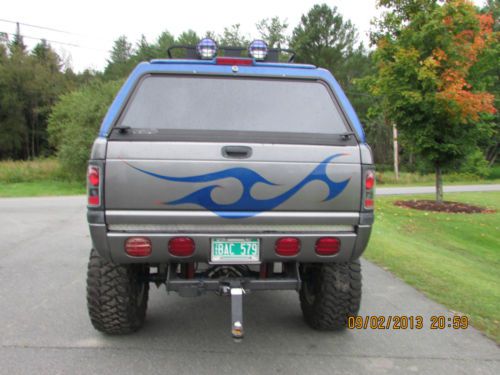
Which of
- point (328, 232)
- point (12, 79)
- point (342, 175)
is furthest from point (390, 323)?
point (12, 79)

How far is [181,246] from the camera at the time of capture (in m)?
3.21

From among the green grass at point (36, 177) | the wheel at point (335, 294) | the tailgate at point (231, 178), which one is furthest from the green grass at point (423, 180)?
the tailgate at point (231, 178)

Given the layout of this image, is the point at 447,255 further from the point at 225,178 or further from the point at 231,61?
the point at 225,178

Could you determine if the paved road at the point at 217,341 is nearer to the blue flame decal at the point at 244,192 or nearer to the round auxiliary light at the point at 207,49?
the blue flame decal at the point at 244,192

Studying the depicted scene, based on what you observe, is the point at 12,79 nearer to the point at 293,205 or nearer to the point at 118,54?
the point at 118,54


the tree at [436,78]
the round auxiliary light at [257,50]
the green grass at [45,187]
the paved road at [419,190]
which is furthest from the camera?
the green grass at [45,187]

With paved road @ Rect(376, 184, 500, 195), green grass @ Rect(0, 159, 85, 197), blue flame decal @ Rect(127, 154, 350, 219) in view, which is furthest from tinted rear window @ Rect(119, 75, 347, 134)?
green grass @ Rect(0, 159, 85, 197)

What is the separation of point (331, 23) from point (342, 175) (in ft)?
161

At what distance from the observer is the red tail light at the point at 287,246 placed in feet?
10.8

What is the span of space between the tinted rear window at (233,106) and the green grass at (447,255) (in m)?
2.42

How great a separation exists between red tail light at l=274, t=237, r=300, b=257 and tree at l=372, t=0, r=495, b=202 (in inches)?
398

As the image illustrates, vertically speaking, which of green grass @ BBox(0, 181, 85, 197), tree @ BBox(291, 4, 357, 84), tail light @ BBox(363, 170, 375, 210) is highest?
tree @ BBox(291, 4, 357, 84)

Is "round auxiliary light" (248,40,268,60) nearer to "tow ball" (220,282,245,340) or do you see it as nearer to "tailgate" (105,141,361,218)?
"tailgate" (105,141,361,218)

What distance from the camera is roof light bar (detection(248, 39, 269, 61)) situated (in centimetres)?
400
